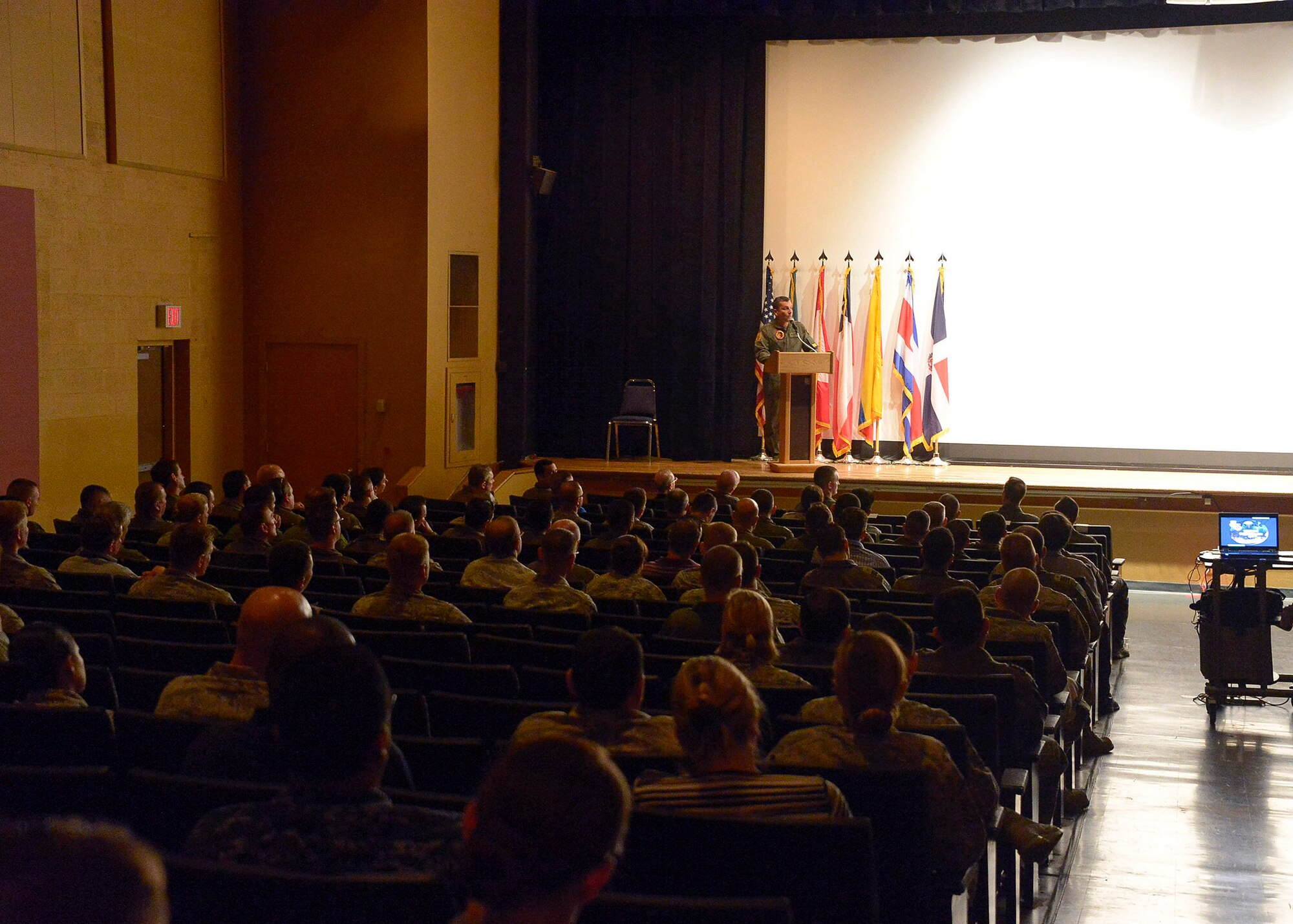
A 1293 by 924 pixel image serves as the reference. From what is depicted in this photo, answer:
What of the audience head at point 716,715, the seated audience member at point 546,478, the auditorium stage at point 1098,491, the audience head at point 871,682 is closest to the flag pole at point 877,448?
the auditorium stage at point 1098,491

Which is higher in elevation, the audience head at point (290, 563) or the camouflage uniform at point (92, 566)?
the audience head at point (290, 563)

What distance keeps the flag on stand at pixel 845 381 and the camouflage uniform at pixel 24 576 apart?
32.5 feet

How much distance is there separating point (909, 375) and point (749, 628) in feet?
34.9

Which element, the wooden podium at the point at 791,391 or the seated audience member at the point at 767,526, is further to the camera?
the wooden podium at the point at 791,391

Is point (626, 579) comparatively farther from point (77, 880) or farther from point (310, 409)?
point (310, 409)

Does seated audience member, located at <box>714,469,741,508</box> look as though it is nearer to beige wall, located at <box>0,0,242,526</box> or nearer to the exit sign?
beige wall, located at <box>0,0,242,526</box>

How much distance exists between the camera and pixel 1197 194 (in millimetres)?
13492

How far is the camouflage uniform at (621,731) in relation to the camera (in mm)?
3281

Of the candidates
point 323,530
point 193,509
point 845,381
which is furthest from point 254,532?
point 845,381

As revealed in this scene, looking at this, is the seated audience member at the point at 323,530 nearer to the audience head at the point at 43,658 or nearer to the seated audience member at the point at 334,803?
the audience head at the point at 43,658

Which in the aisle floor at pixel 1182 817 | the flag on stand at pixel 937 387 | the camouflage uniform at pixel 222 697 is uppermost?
the flag on stand at pixel 937 387

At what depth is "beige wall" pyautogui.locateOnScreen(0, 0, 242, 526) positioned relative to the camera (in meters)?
10.5

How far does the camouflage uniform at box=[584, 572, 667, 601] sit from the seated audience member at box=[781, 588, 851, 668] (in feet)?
5.20

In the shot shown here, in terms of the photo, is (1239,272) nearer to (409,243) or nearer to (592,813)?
(409,243)
